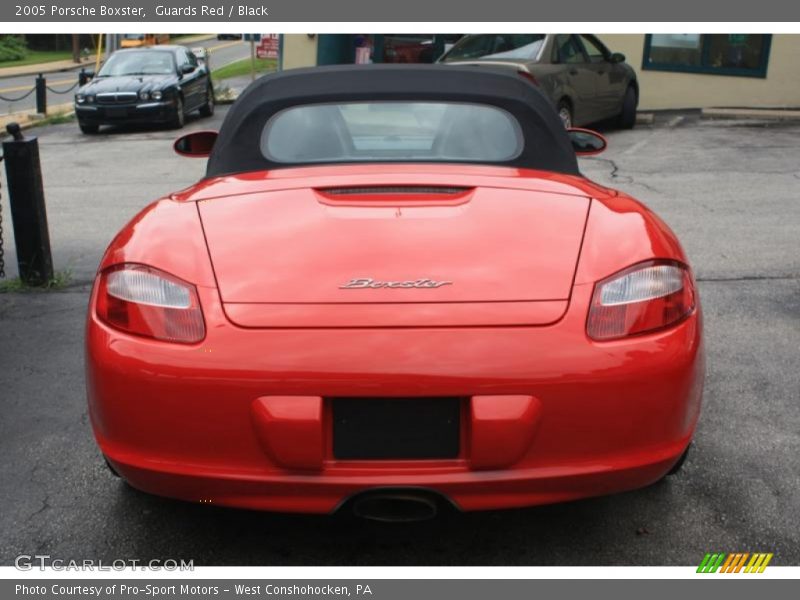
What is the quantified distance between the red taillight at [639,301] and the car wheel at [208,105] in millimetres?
18332

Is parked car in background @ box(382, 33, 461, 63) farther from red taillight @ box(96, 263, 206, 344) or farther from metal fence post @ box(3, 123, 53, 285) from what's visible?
red taillight @ box(96, 263, 206, 344)

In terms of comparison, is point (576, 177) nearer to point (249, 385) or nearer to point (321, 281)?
point (321, 281)

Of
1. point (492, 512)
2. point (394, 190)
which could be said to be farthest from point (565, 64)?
point (492, 512)

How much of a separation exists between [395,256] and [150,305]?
684mm

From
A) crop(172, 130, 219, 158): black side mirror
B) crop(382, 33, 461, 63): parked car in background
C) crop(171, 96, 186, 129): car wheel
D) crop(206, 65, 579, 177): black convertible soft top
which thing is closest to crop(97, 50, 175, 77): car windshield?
crop(171, 96, 186, 129): car wheel

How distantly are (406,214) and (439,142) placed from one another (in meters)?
0.91

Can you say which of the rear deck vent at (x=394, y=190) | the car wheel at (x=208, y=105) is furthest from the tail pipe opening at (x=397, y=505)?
the car wheel at (x=208, y=105)

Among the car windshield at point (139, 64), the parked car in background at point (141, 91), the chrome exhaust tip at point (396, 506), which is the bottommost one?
the parked car in background at point (141, 91)

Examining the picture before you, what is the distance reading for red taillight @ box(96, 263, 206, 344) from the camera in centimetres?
272

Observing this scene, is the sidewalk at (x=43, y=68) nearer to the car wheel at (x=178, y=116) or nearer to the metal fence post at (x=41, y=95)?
the metal fence post at (x=41, y=95)

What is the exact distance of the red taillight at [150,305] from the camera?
2725mm

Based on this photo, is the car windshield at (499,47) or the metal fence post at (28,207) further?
the car windshield at (499,47)

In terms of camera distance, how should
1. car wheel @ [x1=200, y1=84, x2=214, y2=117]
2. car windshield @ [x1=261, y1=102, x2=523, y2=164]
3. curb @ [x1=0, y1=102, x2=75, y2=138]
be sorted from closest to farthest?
car windshield @ [x1=261, y1=102, x2=523, y2=164] → curb @ [x1=0, y1=102, x2=75, y2=138] → car wheel @ [x1=200, y1=84, x2=214, y2=117]

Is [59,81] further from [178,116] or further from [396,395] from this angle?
[396,395]
